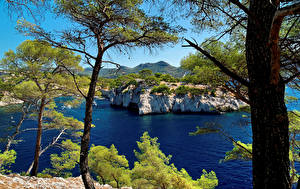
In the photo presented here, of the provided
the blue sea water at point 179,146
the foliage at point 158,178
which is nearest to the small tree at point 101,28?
the foliage at point 158,178

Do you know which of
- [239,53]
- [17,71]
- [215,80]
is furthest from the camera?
[17,71]

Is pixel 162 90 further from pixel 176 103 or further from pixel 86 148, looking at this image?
pixel 86 148

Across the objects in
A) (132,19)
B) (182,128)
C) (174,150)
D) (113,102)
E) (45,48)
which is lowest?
(174,150)

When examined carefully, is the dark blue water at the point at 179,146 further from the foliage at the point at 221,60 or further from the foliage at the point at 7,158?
the foliage at the point at 7,158

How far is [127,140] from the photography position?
65.9 feet

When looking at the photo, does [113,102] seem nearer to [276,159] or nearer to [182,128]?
[182,128]

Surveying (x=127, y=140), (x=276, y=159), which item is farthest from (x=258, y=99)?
(x=127, y=140)

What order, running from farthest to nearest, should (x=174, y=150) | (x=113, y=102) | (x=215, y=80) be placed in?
(x=113, y=102)
(x=174, y=150)
(x=215, y=80)

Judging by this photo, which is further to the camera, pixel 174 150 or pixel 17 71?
pixel 174 150

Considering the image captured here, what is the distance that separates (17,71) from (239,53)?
1019 cm

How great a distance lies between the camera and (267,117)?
4.45ft

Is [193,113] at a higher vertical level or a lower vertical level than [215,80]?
lower

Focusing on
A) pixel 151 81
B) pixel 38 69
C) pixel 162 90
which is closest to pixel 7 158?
pixel 38 69

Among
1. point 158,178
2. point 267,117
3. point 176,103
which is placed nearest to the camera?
point 267,117
